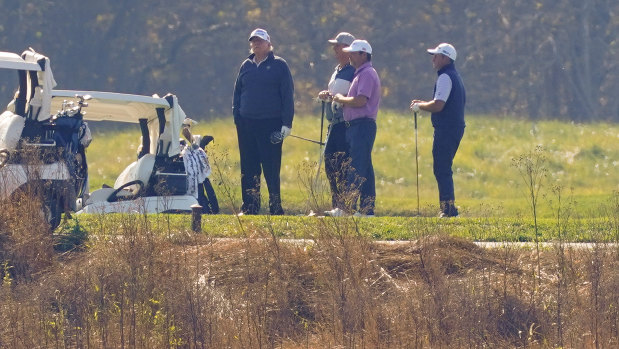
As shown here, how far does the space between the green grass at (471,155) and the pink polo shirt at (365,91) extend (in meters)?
7.33

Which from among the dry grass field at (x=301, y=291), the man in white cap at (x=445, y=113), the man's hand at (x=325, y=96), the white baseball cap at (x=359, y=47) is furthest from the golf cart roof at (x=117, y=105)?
the man in white cap at (x=445, y=113)

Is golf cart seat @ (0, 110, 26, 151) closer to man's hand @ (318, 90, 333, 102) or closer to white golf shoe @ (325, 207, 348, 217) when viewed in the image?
white golf shoe @ (325, 207, 348, 217)

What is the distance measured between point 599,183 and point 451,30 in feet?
26.5

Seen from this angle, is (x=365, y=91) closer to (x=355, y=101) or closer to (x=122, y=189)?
(x=355, y=101)

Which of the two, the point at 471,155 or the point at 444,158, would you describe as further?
the point at 471,155

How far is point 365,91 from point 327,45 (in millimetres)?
16760

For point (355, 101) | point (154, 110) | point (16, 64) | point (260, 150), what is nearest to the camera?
point (16, 64)

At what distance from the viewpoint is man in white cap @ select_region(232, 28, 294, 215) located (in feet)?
45.0

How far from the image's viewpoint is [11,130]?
37.7 ft

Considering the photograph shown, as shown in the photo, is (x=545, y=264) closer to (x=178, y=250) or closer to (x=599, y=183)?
(x=178, y=250)

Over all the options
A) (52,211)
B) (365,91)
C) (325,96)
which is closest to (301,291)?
(52,211)

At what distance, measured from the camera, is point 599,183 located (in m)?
23.0

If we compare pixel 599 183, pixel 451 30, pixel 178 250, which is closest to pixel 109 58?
pixel 451 30

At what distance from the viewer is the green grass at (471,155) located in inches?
889
